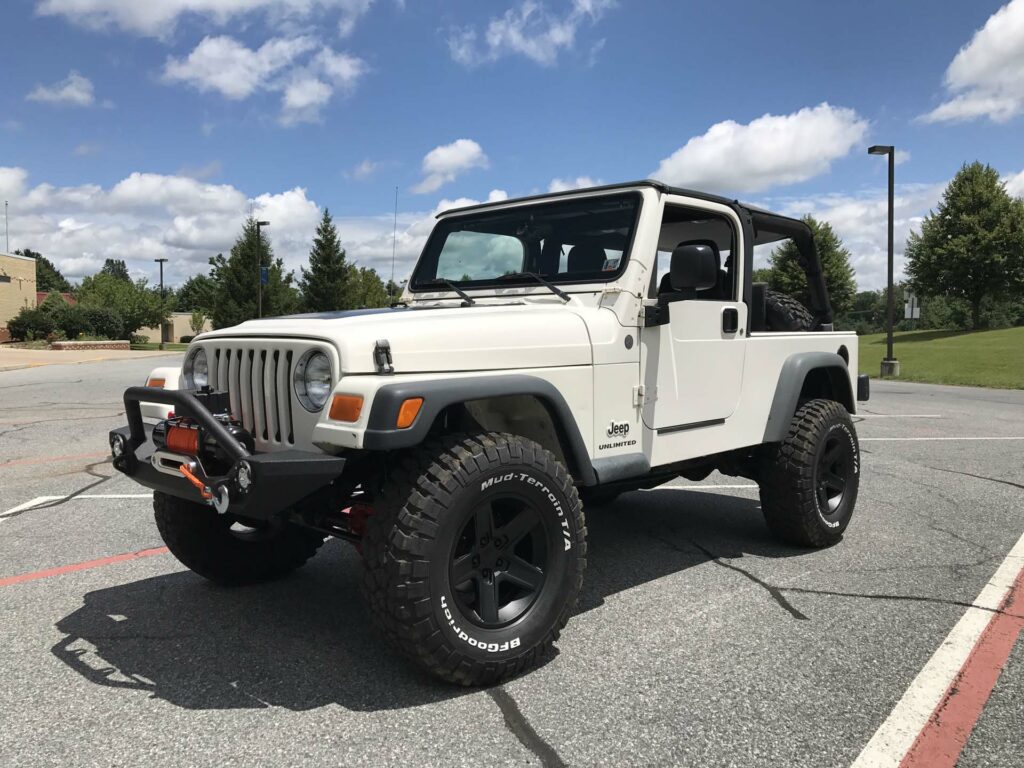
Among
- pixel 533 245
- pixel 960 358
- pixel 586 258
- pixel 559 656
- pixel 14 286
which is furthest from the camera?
pixel 14 286

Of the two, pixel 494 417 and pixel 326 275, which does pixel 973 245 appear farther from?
pixel 494 417

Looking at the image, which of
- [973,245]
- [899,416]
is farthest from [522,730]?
[973,245]

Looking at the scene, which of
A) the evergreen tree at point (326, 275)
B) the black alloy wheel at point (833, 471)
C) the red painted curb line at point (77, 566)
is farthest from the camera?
the evergreen tree at point (326, 275)

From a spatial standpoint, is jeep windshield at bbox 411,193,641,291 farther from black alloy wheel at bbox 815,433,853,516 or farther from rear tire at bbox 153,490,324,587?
black alloy wheel at bbox 815,433,853,516

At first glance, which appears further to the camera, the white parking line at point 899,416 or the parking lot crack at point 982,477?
the white parking line at point 899,416

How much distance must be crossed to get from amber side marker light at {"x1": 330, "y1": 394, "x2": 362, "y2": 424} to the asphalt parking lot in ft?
3.36

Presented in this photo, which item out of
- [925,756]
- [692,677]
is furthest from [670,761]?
[925,756]

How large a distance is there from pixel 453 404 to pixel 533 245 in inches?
56.7

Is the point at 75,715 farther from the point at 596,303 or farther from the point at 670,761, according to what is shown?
the point at 596,303

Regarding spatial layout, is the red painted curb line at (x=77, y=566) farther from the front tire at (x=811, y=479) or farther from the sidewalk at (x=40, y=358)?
the sidewalk at (x=40, y=358)

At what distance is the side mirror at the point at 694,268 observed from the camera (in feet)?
11.4

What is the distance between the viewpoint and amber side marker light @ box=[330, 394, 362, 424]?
2.64 meters

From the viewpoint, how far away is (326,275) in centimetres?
5184

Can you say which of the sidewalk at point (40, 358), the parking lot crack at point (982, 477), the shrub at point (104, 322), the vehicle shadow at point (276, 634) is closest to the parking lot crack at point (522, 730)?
the vehicle shadow at point (276, 634)
